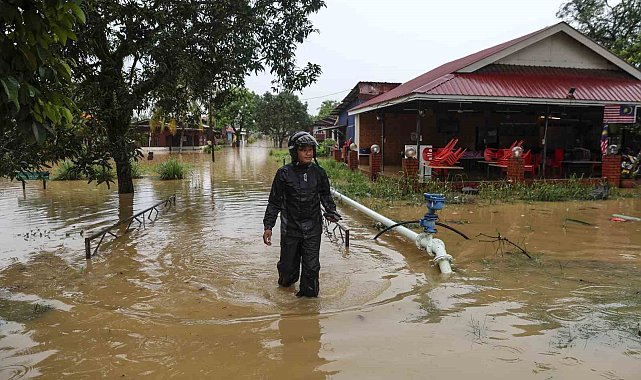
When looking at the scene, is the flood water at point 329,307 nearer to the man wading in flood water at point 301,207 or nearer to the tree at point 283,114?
the man wading in flood water at point 301,207

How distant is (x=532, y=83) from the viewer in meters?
14.6

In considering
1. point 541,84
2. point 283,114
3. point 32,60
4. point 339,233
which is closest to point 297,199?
point 32,60

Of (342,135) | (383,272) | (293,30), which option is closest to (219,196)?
(293,30)

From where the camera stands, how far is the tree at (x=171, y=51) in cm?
870

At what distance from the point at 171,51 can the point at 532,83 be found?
440 inches

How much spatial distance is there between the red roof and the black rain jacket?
8299 mm

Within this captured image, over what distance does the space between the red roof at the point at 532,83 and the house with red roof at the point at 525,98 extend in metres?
0.03

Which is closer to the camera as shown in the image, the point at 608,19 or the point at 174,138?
the point at 608,19

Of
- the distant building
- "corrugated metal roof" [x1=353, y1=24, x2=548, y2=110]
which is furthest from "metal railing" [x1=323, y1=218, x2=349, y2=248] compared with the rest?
the distant building

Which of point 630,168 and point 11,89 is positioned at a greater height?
point 11,89

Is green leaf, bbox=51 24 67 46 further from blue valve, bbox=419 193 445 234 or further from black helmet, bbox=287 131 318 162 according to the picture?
blue valve, bbox=419 193 445 234

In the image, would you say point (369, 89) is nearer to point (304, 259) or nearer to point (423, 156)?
point (423, 156)

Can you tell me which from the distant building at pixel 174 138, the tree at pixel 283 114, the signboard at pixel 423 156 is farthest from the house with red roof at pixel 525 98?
the tree at pixel 283 114

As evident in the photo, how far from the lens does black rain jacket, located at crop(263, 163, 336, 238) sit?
16.5 ft
